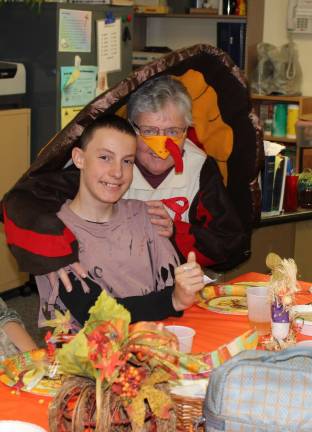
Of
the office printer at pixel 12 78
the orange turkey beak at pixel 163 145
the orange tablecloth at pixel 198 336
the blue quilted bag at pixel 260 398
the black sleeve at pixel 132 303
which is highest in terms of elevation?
the office printer at pixel 12 78

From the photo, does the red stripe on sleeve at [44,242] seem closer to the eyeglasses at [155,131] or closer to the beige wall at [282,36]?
the eyeglasses at [155,131]

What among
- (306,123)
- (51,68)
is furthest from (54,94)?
(306,123)

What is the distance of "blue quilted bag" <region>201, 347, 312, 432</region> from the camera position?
1.32m

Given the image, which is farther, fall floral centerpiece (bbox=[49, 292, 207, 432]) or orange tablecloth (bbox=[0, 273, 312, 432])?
orange tablecloth (bbox=[0, 273, 312, 432])

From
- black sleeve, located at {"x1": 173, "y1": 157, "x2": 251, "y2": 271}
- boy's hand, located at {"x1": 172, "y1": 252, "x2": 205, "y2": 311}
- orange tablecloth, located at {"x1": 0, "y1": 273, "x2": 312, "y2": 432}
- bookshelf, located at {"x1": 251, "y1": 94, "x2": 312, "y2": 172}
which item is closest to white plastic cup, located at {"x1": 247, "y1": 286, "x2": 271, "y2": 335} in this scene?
orange tablecloth, located at {"x1": 0, "y1": 273, "x2": 312, "y2": 432}

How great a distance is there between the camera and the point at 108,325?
4.35 feet

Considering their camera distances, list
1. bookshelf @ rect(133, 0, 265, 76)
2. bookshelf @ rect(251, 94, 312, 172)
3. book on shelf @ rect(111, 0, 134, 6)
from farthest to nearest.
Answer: bookshelf @ rect(133, 0, 265, 76) → bookshelf @ rect(251, 94, 312, 172) → book on shelf @ rect(111, 0, 134, 6)

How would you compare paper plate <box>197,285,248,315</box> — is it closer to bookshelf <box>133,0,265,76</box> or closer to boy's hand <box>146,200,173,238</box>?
boy's hand <box>146,200,173,238</box>

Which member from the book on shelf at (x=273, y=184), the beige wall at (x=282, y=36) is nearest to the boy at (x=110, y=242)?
the book on shelf at (x=273, y=184)

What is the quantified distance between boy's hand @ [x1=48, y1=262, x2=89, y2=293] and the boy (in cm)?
1

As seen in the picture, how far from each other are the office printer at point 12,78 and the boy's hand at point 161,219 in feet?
7.46

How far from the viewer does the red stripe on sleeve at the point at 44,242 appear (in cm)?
217

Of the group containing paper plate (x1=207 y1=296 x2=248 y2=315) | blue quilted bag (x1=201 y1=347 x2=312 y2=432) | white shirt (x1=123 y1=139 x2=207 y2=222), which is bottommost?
paper plate (x1=207 y1=296 x2=248 y2=315)

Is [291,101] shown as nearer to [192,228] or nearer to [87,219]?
[192,228]
